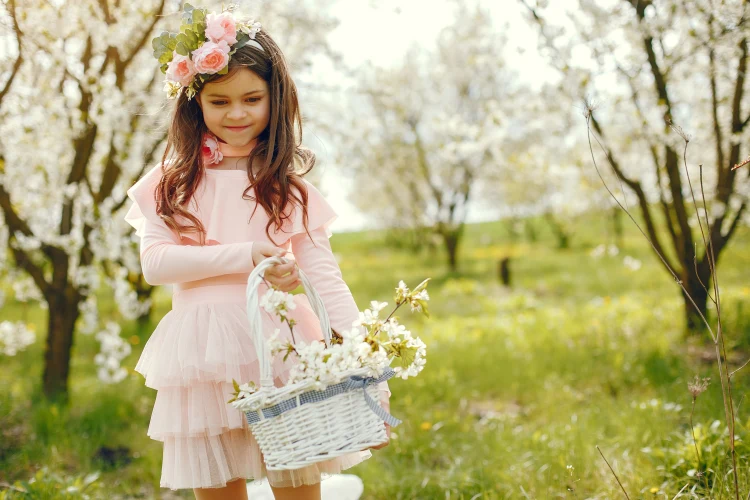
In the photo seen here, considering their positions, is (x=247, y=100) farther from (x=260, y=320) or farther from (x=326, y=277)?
(x=260, y=320)

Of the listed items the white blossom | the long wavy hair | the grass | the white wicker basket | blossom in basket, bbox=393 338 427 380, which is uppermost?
the long wavy hair

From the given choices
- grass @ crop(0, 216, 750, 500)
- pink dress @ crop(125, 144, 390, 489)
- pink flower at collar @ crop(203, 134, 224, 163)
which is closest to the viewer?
pink dress @ crop(125, 144, 390, 489)

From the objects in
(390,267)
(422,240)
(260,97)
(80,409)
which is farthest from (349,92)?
(422,240)

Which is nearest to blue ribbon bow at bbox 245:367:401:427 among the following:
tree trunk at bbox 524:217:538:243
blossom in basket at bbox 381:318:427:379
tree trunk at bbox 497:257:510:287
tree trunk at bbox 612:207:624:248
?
blossom in basket at bbox 381:318:427:379

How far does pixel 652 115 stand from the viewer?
5.23 meters

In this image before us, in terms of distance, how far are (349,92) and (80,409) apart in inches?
138

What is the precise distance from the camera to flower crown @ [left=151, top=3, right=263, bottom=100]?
1.85 m

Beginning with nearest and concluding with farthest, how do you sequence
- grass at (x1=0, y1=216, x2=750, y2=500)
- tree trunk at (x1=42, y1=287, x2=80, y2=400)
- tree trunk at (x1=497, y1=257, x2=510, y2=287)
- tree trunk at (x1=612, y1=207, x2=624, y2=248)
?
1. grass at (x1=0, y1=216, x2=750, y2=500)
2. tree trunk at (x1=42, y1=287, x2=80, y2=400)
3. tree trunk at (x1=497, y1=257, x2=510, y2=287)
4. tree trunk at (x1=612, y1=207, x2=624, y2=248)

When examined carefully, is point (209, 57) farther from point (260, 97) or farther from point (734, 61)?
point (734, 61)

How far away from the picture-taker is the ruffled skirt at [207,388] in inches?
69.7

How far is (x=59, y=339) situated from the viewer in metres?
4.40

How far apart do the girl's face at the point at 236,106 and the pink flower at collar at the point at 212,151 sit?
4 centimetres

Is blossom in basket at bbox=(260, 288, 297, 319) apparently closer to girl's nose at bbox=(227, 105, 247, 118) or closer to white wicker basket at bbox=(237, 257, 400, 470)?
white wicker basket at bbox=(237, 257, 400, 470)

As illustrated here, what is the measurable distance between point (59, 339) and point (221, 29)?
10.6ft
